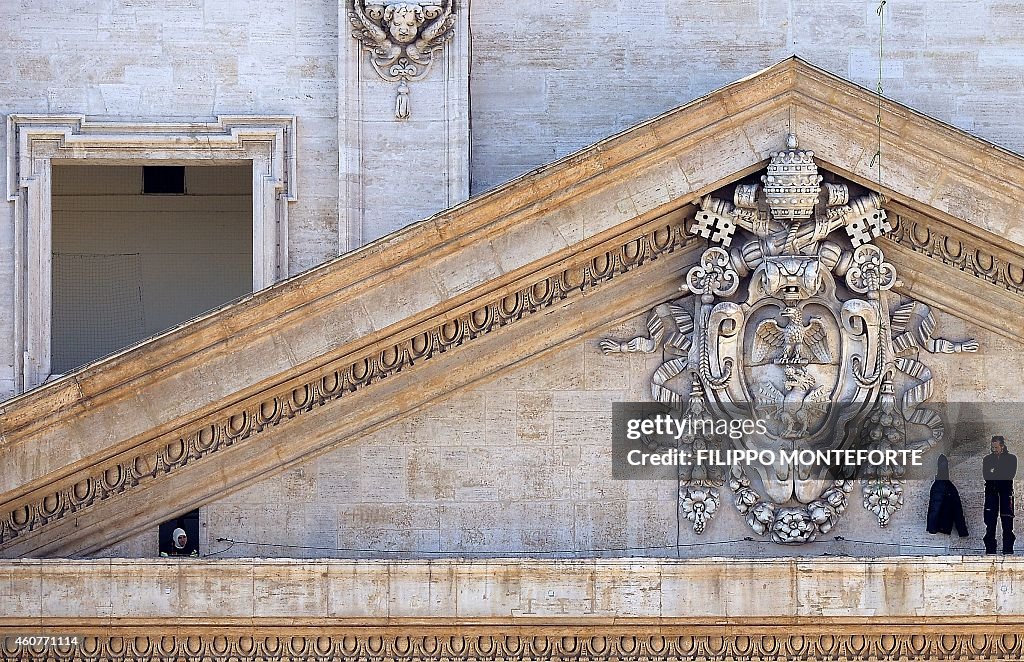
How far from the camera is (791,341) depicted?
18234mm

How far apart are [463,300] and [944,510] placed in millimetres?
4122

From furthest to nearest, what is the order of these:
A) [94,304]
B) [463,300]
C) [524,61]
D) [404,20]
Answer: [94,304] < [524,61] < [404,20] < [463,300]

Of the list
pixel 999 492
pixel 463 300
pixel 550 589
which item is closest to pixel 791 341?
pixel 999 492

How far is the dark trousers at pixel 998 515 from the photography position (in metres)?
18.4

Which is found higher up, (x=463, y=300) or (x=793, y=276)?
(x=793, y=276)

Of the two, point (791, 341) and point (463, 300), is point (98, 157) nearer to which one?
point (463, 300)

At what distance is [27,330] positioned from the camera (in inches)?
841

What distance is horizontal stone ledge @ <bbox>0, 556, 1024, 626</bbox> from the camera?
18.0 m

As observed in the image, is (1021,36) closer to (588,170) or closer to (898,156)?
(898,156)

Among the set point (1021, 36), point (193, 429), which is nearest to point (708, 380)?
point (193, 429)

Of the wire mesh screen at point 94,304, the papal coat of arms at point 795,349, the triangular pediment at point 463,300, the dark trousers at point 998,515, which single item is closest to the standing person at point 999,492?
the dark trousers at point 998,515

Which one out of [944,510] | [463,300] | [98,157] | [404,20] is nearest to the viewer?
[463,300]

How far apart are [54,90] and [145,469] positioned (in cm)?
480

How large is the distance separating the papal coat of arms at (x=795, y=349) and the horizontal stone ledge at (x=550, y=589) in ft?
1.77
